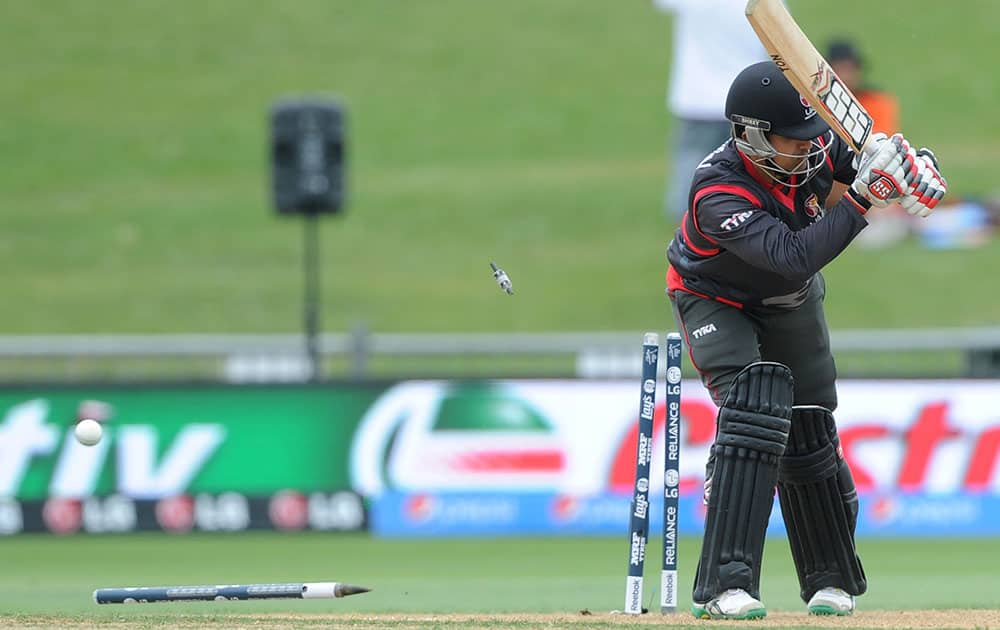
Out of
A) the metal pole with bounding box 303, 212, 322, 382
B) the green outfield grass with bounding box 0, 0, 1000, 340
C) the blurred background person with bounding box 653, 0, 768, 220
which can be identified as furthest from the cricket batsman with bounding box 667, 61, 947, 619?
the green outfield grass with bounding box 0, 0, 1000, 340

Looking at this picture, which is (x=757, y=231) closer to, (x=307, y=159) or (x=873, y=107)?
(x=307, y=159)

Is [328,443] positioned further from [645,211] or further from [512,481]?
[645,211]

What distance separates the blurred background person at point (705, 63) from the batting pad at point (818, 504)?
424 cm

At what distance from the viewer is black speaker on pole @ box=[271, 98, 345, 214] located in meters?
15.2

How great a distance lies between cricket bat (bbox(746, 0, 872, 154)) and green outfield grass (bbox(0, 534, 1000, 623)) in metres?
2.22

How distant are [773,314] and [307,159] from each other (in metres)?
9.13

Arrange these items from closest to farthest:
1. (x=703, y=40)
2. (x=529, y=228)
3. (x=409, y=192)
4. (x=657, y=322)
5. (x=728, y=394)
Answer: (x=728, y=394) < (x=703, y=40) < (x=657, y=322) < (x=529, y=228) < (x=409, y=192)

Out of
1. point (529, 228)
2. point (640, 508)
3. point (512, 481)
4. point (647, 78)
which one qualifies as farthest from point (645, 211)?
point (640, 508)

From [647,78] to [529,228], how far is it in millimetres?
8768

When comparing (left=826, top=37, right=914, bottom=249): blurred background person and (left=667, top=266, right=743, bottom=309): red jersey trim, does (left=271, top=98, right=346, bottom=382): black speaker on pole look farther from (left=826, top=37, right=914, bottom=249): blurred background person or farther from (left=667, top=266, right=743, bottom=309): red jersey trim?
(left=667, top=266, right=743, bottom=309): red jersey trim

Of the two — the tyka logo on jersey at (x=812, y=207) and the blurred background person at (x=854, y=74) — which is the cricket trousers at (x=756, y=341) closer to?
the tyka logo on jersey at (x=812, y=207)

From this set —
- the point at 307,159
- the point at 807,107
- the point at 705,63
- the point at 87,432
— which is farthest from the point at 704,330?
the point at 307,159

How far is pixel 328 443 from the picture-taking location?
1233 cm

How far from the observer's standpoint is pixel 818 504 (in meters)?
6.78
